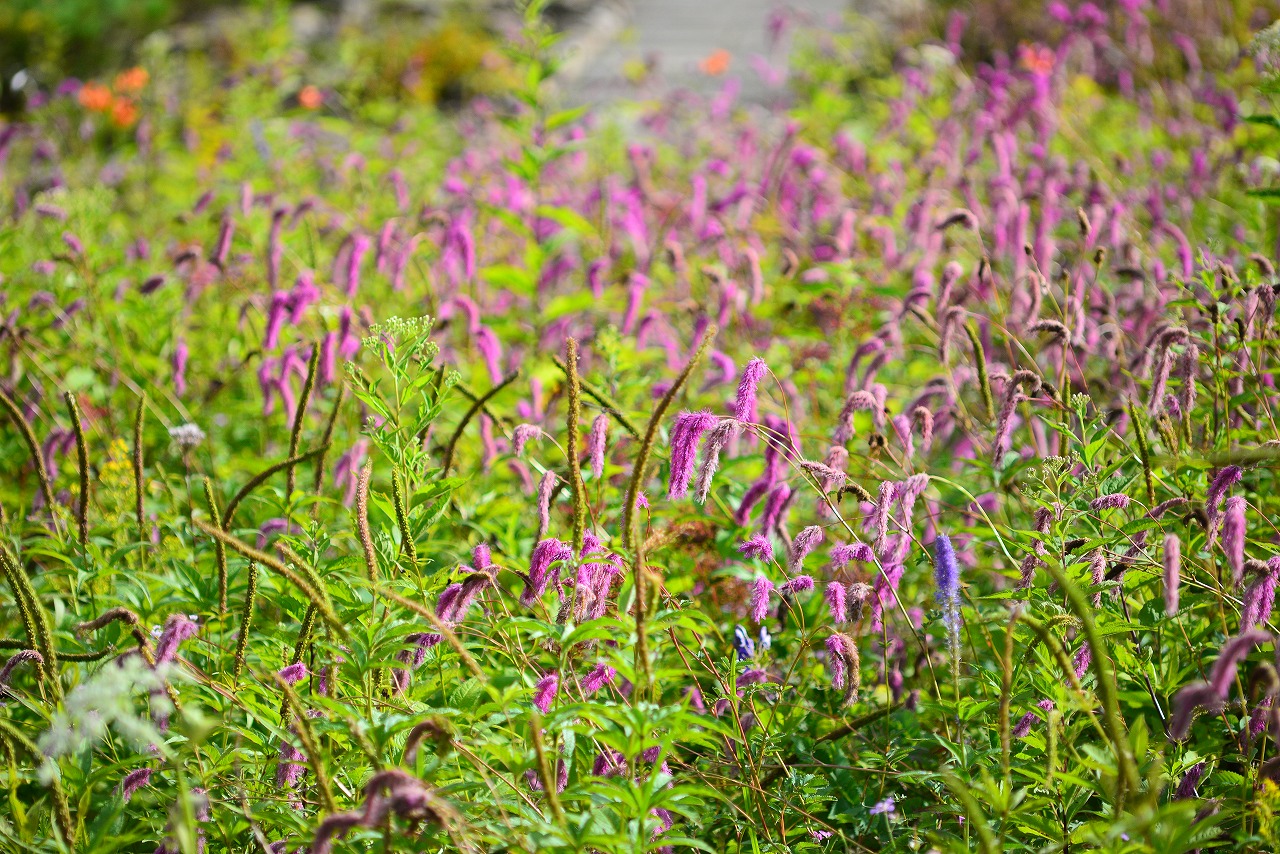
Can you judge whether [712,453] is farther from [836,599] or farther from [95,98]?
[95,98]

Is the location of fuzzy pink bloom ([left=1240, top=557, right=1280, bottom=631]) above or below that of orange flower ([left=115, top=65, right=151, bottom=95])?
below

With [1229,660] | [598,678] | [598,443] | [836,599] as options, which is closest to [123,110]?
[598,443]

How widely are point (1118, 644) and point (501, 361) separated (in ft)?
8.82

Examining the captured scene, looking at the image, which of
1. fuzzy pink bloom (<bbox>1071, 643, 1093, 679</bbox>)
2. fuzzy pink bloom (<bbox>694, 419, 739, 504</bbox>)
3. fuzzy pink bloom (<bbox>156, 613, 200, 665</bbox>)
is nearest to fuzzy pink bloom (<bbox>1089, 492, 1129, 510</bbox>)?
fuzzy pink bloom (<bbox>1071, 643, 1093, 679</bbox>)

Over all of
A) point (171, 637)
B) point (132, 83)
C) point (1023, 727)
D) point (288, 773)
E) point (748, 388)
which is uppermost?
point (132, 83)

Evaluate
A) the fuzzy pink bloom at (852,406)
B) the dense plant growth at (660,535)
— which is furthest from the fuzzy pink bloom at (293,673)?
the fuzzy pink bloom at (852,406)

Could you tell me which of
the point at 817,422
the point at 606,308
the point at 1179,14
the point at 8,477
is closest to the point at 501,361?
the point at 606,308

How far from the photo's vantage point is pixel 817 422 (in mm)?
3803

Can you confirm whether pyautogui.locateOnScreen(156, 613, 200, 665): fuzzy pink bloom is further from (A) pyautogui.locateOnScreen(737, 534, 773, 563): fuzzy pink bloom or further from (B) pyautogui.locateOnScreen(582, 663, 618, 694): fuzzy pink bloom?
(A) pyautogui.locateOnScreen(737, 534, 773, 563): fuzzy pink bloom

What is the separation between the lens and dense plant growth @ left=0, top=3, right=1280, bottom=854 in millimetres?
1901

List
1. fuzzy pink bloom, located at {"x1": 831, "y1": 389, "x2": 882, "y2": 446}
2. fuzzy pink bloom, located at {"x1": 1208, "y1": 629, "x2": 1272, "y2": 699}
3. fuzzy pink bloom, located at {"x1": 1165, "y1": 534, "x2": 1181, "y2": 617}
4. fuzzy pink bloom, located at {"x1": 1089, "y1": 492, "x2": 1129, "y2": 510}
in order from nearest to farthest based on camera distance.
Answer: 1. fuzzy pink bloom, located at {"x1": 1208, "y1": 629, "x2": 1272, "y2": 699}
2. fuzzy pink bloom, located at {"x1": 1165, "y1": 534, "x2": 1181, "y2": 617}
3. fuzzy pink bloom, located at {"x1": 1089, "y1": 492, "x2": 1129, "y2": 510}
4. fuzzy pink bloom, located at {"x1": 831, "y1": 389, "x2": 882, "y2": 446}

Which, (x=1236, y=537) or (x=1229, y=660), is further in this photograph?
(x=1236, y=537)

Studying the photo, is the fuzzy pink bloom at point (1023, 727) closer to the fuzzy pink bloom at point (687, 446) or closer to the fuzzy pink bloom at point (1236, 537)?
the fuzzy pink bloom at point (1236, 537)

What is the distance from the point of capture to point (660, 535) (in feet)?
7.11
